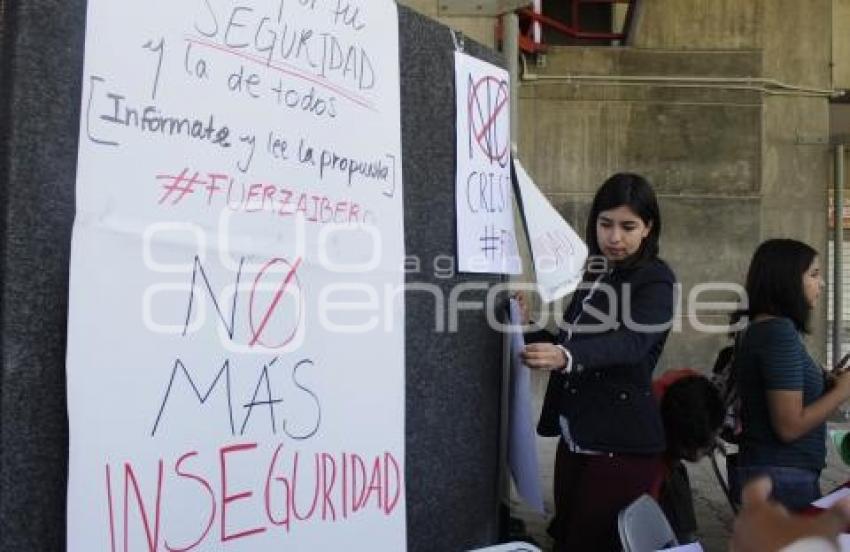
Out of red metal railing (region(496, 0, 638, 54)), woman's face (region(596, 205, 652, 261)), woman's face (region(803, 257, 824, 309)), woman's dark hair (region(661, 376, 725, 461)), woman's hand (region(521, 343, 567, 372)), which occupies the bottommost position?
woman's dark hair (region(661, 376, 725, 461))

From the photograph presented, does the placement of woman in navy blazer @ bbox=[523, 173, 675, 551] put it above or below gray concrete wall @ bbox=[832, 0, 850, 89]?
below

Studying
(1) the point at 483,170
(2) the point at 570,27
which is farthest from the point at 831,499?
(2) the point at 570,27

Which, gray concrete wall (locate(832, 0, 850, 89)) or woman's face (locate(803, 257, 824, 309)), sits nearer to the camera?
woman's face (locate(803, 257, 824, 309))

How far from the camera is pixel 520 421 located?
233 centimetres

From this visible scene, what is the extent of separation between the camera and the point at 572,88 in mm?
7770

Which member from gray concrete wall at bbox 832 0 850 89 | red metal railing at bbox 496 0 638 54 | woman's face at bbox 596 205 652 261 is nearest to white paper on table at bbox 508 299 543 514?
woman's face at bbox 596 205 652 261

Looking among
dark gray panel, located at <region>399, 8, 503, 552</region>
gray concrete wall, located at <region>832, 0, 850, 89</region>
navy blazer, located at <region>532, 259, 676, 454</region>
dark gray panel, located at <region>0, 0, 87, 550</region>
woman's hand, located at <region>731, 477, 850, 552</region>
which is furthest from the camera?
gray concrete wall, located at <region>832, 0, 850, 89</region>

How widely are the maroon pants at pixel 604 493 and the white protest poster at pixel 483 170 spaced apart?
1.90ft

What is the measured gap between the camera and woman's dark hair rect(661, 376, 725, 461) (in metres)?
2.73

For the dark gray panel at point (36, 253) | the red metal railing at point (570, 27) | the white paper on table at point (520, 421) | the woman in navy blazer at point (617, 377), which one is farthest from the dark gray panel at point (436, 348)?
the red metal railing at point (570, 27)

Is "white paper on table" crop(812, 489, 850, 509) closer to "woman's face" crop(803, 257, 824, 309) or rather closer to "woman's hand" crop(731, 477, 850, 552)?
"woman's face" crop(803, 257, 824, 309)

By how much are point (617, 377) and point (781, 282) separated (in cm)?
58

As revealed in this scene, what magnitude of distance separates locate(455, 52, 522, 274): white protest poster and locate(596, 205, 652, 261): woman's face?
0.26 metres

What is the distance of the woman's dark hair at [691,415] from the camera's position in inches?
108
